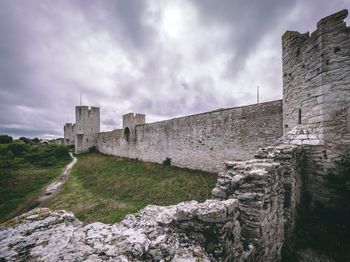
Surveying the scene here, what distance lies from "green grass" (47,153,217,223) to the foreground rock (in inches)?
180

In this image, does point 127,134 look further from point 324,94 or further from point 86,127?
point 324,94

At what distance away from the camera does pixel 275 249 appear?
150 inches

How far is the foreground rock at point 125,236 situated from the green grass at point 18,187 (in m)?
8.05

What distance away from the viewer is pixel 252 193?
324 cm

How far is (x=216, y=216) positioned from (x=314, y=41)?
6738 millimetres

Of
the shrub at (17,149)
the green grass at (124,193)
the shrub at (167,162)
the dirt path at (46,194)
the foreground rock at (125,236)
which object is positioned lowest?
the dirt path at (46,194)

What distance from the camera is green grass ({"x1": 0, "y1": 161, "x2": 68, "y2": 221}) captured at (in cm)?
852

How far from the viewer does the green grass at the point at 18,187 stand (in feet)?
27.9

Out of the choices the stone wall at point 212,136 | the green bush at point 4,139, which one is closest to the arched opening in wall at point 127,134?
the stone wall at point 212,136

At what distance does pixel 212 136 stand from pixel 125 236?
9.94 metres

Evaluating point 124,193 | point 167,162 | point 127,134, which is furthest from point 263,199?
point 127,134

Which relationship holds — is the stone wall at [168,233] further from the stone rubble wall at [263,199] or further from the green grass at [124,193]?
the green grass at [124,193]

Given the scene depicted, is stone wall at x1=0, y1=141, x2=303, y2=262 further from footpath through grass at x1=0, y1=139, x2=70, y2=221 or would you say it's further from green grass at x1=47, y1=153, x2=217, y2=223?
footpath through grass at x1=0, y1=139, x2=70, y2=221

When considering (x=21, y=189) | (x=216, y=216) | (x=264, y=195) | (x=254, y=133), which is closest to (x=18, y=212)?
(x=21, y=189)
